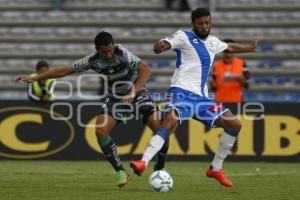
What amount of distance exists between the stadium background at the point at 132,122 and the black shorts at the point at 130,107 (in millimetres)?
851

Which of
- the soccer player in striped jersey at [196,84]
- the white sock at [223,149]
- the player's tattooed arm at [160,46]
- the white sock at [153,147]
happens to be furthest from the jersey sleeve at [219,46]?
the white sock at [153,147]

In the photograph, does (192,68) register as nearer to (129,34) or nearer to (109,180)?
(109,180)

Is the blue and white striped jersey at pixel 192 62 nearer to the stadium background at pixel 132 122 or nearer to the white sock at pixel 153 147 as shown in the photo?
the white sock at pixel 153 147

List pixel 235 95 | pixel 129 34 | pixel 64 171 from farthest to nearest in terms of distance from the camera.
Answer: pixel 129 34
pixel 235 95
pixel 64 171

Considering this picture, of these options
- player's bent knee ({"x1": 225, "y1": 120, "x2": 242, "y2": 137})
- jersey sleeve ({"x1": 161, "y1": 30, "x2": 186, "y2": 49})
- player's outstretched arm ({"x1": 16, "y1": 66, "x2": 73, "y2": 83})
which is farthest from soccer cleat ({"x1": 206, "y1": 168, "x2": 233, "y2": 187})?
player's outstretched arm ({"x1": 16, "y1": 66, "x2": 73, "y2": 83})

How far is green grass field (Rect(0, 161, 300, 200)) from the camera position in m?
8.83

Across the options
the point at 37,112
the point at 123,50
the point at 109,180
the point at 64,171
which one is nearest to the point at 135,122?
the point at 37,112

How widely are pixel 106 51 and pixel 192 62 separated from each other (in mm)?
1035

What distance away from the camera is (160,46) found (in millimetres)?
9188

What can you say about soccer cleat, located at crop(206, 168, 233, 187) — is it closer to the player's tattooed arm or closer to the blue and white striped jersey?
the blue and white striped jersey

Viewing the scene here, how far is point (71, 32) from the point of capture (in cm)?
2119

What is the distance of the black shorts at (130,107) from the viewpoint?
32.8 feet

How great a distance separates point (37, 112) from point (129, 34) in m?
6.12

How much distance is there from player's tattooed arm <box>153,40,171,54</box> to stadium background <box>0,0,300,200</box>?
5.13 feet
